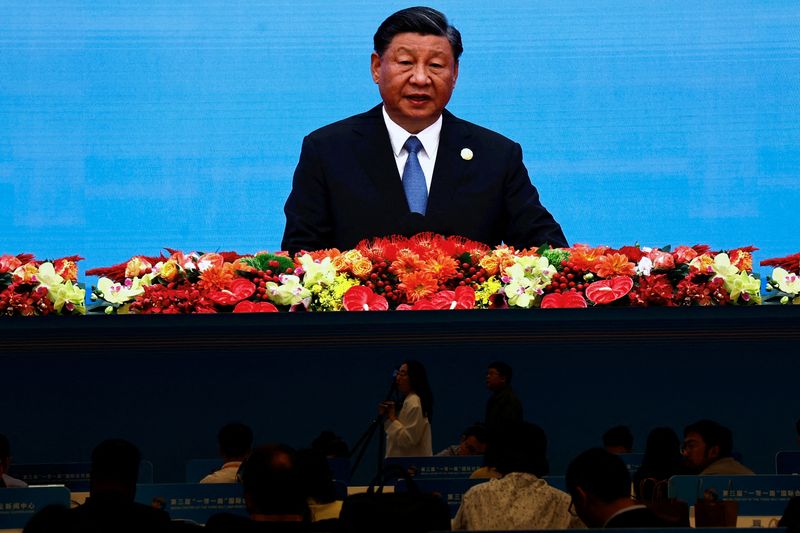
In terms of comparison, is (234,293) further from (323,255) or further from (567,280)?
(567,280)

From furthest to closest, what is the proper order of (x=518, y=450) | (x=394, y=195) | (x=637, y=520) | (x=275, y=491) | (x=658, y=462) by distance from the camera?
1. (x=394, y=195)
2. (x=658, y=462)
3. (x=518, y=450)
4. (x=637, y=520)
5. (x=275, y=491)

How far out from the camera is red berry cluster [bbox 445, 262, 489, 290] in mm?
5535

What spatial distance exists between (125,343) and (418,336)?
107 centimetres

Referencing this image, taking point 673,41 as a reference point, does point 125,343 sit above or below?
below

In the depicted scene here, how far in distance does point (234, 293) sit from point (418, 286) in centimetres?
67

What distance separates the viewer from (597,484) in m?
3.84

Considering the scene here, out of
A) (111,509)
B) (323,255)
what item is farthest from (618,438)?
(111,509)

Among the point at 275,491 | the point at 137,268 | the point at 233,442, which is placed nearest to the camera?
the point at 275,491

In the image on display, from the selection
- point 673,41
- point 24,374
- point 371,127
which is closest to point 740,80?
point 673,41

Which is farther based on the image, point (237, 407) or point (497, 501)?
point (237, 407)

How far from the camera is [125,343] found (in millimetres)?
5551

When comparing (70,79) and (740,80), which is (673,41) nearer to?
(740,80)

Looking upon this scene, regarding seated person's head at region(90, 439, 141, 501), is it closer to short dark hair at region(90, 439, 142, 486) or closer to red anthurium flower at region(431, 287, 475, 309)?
short dark hair at region(90, 439, 142, 486)

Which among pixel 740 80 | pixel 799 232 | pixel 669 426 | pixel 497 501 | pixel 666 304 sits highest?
pixel 740 80
